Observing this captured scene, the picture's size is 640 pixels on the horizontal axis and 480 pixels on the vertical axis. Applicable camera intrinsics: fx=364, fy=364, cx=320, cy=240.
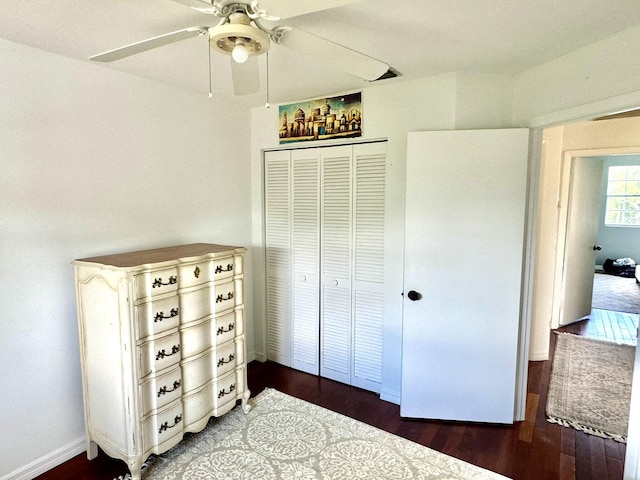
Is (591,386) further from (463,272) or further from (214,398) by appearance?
(214,398)

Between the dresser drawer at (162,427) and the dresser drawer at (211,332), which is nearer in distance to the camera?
the dresser drawer at (162,427)

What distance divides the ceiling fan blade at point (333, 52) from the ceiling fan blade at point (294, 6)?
0.36 ft

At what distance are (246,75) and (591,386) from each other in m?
3.39

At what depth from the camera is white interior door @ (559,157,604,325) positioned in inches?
164

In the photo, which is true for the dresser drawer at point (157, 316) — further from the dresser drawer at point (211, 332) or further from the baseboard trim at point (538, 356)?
the baseboard trim at point (538, 356)

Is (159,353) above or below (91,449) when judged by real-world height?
above

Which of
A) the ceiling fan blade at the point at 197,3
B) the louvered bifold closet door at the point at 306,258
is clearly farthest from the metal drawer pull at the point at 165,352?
the ceiling fan blade at the point at 197,3

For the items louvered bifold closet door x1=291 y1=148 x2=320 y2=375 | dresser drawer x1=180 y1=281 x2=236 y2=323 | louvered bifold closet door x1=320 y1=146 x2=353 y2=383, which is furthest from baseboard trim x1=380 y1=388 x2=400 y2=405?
dresser drawer x1=180 y1=281 x2=236 y2=323

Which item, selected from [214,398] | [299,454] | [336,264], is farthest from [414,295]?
[214,398]

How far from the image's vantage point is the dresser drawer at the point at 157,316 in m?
1.86

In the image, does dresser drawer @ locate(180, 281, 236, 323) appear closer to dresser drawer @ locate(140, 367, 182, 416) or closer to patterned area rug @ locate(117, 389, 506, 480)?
dresser drawer @ locate(140, 367, 182, 416)

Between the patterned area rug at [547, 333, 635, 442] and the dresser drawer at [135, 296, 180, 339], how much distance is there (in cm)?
256

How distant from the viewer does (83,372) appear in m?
2.05

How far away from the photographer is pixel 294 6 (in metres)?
1.10
